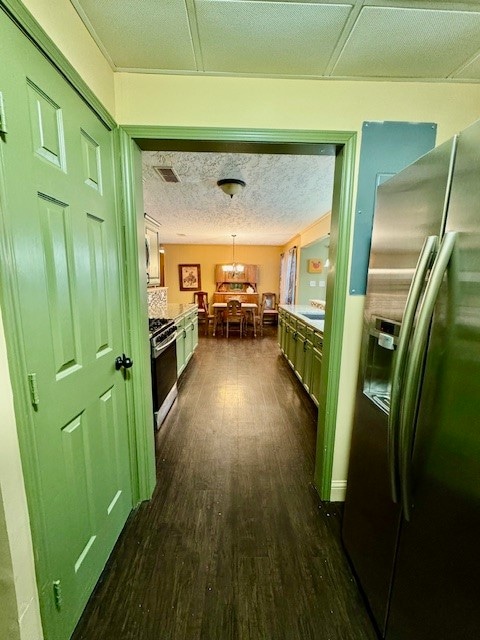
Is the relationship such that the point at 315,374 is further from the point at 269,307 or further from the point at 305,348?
the point at 269,307

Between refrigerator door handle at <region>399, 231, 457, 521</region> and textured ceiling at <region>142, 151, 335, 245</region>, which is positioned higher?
textured ceiling at <region>142, 151, 335, 245</region>

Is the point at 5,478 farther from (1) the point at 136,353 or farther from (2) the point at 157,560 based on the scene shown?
(2) the point at 157,560

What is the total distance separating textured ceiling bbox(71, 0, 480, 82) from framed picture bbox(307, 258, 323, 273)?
456 centimetres

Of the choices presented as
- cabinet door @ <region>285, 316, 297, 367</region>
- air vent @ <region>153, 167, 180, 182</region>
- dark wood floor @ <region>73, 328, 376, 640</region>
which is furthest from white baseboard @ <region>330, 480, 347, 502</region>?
air vent @ <region>153, 167, 180, 182</region>

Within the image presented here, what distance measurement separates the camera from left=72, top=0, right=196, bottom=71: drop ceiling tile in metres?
0.99

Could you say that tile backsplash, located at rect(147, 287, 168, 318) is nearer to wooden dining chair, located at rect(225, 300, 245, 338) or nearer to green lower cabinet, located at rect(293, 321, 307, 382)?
green lower cabinet, located at rect(293, 321, 307, 382)

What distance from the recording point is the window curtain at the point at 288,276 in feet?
20.8

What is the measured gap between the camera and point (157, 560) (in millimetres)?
1314

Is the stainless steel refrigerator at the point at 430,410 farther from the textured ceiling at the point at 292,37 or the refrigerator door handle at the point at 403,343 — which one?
the textured ceiling at the point at 292,37

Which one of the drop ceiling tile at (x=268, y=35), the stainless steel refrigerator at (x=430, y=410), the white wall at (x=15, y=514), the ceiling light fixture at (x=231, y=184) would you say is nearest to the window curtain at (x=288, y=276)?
the ceiling light fixture at (x=231, y=184)

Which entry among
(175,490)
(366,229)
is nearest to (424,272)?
(366,229)

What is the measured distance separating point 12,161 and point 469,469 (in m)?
1.43

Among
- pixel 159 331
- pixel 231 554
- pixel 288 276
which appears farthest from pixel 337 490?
pixel 288 276

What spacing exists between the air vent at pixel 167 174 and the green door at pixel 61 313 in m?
1.35
